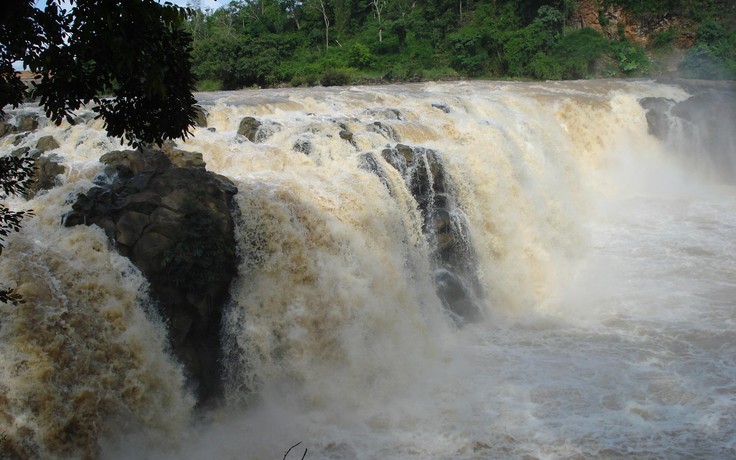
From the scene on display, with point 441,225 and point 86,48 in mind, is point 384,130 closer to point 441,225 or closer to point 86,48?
point 441,225

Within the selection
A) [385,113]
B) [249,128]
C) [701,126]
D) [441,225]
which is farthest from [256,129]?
[701,126]

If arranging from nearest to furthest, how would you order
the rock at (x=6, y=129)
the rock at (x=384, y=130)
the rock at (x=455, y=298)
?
the rock at (x=455, y=298)
the rock at (x=6, y=129)
the rock at (x=384, y=130)

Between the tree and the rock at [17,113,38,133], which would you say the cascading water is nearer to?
the rock at [17,113,38,133]

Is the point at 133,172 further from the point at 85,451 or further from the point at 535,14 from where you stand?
the point at 535,14

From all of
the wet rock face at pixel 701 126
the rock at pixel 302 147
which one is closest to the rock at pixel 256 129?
the rock at pixel 302 147

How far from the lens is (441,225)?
11.1m

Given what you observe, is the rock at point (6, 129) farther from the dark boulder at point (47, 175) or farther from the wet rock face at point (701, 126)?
the wet rock face at point (701, 126)

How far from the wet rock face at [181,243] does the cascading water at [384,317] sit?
0.69 feet

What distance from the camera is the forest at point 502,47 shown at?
30047 millimetres

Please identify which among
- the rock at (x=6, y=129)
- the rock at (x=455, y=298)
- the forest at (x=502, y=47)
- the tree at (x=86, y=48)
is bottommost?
the rock at (x=455, y=298)

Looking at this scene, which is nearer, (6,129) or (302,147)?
(302,147)

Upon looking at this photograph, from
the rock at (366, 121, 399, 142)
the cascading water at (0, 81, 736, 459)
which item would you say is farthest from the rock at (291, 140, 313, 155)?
the rock at (366, 121, 399, 142)

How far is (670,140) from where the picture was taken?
63.8 feet

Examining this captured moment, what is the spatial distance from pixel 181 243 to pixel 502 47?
2811 centimetres
